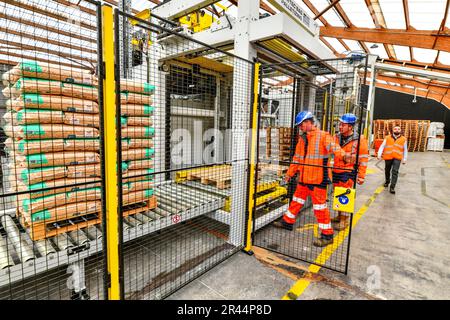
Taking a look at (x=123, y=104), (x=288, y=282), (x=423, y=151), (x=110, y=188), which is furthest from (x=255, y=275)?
(x=423, y=151)

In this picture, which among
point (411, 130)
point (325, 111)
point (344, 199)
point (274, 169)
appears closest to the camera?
point (344, 199)

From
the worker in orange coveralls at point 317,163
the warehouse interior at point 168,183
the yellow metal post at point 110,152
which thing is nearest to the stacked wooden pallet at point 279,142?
the warehouse interior at point 168,183

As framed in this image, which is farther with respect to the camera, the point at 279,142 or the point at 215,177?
the point at 279,142

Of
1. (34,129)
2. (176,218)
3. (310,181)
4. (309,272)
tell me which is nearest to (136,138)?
(34,129)

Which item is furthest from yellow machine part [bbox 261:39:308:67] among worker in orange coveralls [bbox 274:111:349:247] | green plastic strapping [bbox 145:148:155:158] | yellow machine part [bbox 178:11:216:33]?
green plastic strapping [bbox 145:148:155:158]

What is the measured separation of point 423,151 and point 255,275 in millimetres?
21858

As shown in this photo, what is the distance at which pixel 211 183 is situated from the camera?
4730 mm

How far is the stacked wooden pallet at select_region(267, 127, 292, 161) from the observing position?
7.11 meters

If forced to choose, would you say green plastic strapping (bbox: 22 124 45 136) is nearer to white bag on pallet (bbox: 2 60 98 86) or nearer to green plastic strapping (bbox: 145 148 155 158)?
white bag on pallet (bbox: 2 60 98 86)

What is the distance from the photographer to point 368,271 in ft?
10.6

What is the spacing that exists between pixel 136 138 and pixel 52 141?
100cm

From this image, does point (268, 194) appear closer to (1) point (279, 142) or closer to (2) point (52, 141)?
(1) point (279, 142)

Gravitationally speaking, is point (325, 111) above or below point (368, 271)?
above

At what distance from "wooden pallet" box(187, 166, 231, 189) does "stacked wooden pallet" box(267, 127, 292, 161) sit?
2.73 metres
